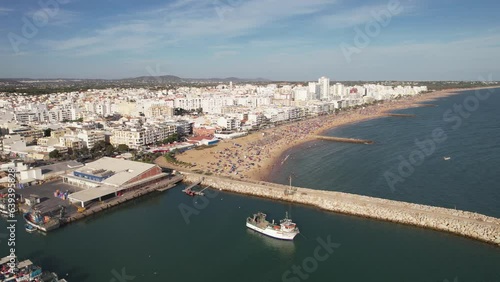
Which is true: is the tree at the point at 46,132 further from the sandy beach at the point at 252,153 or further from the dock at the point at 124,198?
the dock at the point at 124,198

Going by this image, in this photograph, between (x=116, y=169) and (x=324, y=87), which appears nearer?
(x=116, y=169)

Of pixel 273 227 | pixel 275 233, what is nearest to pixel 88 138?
pixel 273 227

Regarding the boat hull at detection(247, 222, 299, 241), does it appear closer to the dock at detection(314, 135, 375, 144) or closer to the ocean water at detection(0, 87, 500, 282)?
the ocean water at detection(0, 87, 500, 282)

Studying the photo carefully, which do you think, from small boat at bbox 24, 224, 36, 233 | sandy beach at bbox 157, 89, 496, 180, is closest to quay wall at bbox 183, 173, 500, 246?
sandy beach at bbox 157, 89, 496, 180

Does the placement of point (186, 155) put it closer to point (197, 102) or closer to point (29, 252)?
point (29, 252)

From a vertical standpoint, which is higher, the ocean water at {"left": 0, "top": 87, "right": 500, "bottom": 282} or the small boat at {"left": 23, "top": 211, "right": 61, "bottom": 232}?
the small boat at {"left": 23, "top": 211, "right": 61, "bottom": 232}

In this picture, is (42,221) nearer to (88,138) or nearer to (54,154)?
(54,154)
